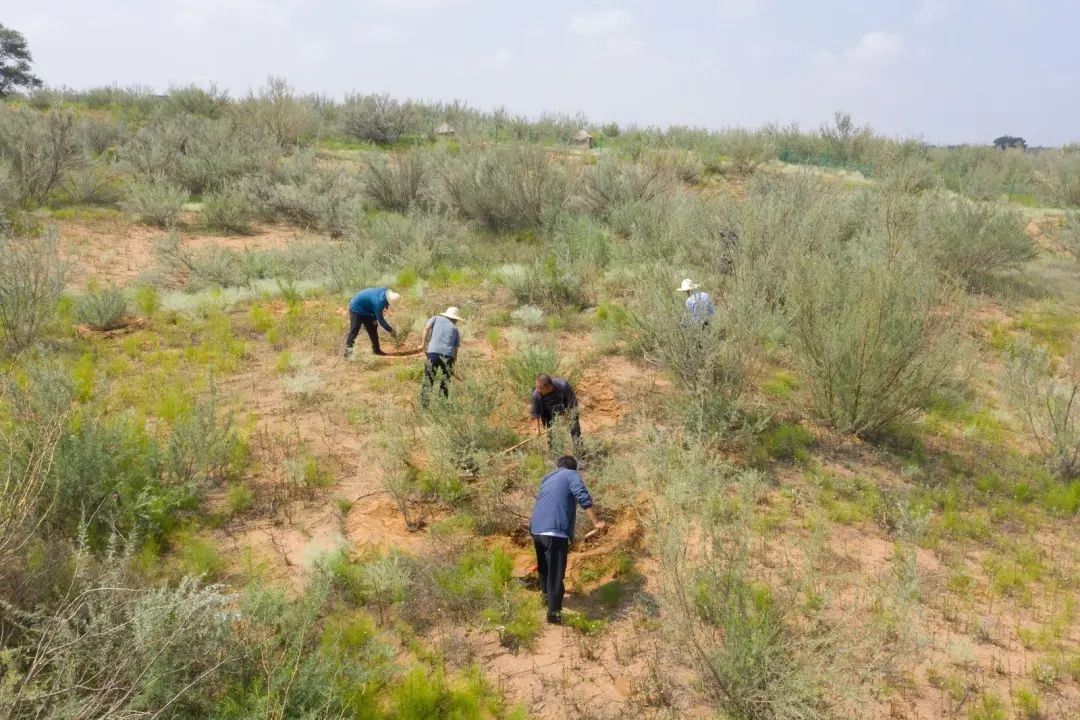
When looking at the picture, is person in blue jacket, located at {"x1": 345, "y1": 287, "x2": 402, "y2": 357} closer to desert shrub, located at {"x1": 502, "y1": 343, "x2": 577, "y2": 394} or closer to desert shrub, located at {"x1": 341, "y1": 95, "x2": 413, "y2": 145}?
desert shrub, located at {"x1": 502, "y1": 343, "x2": 577, "y2": 394}

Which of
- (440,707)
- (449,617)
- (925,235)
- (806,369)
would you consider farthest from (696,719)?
(925,235)

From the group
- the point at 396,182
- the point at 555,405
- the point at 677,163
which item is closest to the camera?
the point at 555,405

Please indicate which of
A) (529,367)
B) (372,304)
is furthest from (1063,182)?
(372,304)

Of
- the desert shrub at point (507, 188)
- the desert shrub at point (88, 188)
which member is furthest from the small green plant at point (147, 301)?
the desert shrub at point (507, 188)

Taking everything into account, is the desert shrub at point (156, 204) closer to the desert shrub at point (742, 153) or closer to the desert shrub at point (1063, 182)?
the desert shrub at point (742, 153)

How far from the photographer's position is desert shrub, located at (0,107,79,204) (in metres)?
13.5

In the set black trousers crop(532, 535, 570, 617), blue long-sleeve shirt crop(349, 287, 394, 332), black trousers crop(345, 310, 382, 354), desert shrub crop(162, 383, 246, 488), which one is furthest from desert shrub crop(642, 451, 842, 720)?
black trousers crop(345, 310, 382, 354)

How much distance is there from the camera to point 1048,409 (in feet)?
20.7

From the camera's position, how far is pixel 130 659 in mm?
2979

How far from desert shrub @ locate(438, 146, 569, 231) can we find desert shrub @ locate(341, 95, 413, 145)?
9333 mm

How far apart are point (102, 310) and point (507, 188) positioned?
783 centimetres

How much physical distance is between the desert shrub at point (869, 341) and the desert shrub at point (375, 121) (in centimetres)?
1899

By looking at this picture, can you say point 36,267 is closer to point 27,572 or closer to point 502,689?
point 27,572

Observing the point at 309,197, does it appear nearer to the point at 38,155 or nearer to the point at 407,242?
the point at 407,242
